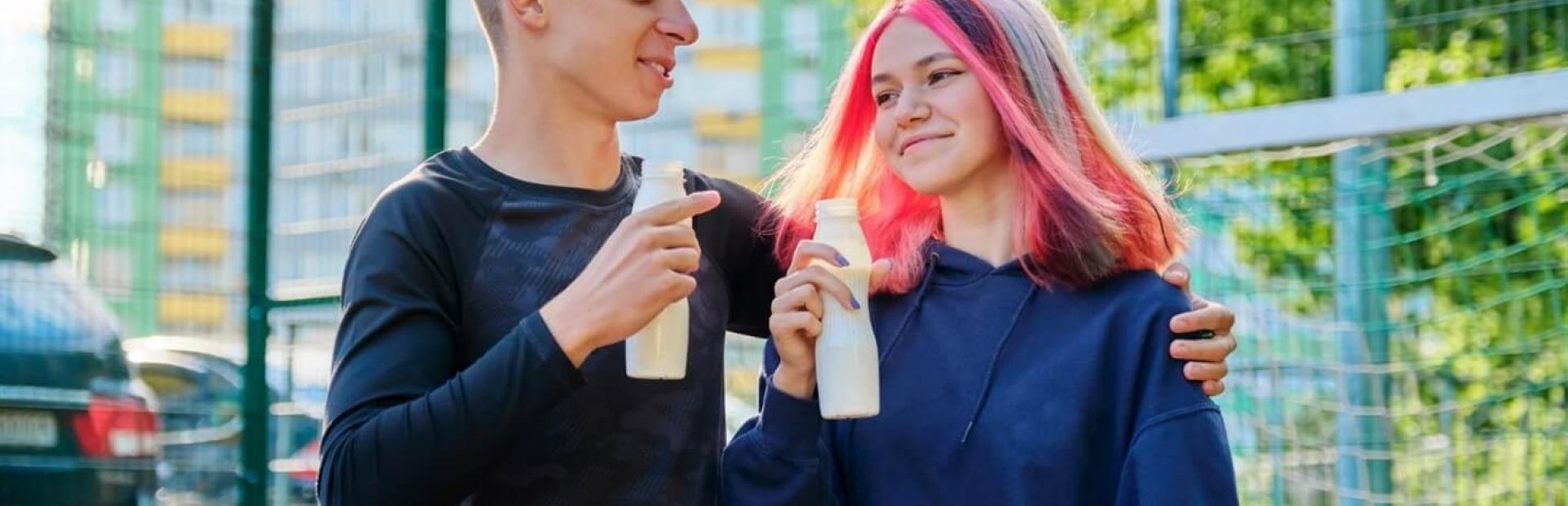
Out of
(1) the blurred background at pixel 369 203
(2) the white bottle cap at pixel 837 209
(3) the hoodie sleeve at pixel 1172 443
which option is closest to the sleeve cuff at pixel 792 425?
(2) the white bottle cap at pixel 837 209

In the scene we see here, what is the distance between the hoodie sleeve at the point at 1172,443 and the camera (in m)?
2.39

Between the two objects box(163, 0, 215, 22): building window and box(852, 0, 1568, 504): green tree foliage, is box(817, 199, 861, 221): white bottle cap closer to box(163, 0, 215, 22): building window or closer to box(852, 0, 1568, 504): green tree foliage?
box(852, 0, 1568, 504): green tree foliage

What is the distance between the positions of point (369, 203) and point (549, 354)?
2932mm

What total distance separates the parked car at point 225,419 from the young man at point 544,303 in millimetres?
2764

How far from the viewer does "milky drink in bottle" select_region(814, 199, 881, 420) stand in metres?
2.35

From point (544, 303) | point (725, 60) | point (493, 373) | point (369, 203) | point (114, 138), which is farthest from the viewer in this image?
point (725, 60)

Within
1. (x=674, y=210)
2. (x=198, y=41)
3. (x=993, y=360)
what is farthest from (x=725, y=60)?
(x=674, y=210)

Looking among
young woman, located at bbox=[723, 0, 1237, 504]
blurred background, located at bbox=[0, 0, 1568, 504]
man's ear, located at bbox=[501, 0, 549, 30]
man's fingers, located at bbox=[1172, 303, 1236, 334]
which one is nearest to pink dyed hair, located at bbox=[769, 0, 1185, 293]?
young woman, located at bbox=[723, 0, 1237, 504]

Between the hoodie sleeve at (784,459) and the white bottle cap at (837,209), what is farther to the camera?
the hoodie sleeve at (784,459)

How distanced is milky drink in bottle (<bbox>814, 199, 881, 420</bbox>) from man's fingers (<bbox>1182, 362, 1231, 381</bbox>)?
37cm

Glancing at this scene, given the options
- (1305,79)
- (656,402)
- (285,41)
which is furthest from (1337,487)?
(1305,79)

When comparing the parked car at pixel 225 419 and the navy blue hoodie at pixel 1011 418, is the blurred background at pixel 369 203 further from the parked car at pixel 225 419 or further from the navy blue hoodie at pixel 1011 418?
the navy blue hoodie at pixel 1011 418

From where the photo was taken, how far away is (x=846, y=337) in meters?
2.36

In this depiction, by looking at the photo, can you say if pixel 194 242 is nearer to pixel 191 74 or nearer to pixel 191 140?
pixel 191 140
